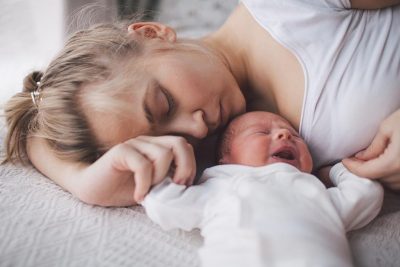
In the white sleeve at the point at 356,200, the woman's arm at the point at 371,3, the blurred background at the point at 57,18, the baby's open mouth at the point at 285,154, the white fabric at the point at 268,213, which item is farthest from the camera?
the blurred background at the point at 57,18

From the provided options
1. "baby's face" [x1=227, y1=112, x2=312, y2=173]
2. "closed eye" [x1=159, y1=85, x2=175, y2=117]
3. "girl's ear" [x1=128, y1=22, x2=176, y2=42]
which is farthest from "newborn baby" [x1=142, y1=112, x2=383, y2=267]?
"girl's ear" [x1=128, y1=22, x2=176, y2=42]

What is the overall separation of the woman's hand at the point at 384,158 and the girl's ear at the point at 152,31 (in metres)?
0.45

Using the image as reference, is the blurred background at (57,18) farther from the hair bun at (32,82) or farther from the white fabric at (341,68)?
the white fabric at (341,68)

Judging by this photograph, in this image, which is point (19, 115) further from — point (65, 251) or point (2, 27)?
point (2, 27)

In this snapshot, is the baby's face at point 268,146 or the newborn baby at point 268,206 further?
the baby's face at point 268,146

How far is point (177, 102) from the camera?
2.92 ft

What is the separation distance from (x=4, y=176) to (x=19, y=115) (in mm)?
121

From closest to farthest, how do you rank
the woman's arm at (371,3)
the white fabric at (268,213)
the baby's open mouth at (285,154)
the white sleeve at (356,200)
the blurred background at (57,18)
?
the white fabric at (268,213), the white sleeve at (356,200), the baby's open mouth at (285,154), the woman's arm at (371,3), the blurred background at (57,18)

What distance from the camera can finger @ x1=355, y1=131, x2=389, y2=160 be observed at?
816 mm

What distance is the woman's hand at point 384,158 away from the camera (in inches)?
30.8

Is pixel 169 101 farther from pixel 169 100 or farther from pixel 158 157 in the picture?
pixel 158 157

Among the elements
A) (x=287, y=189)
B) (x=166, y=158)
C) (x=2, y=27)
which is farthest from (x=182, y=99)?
(x=2, y=27)

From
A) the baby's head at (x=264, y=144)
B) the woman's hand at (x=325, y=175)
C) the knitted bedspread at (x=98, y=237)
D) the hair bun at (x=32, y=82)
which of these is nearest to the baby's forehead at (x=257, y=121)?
the baby's head at (x=264, y=144)

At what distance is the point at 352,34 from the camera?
93 cm
